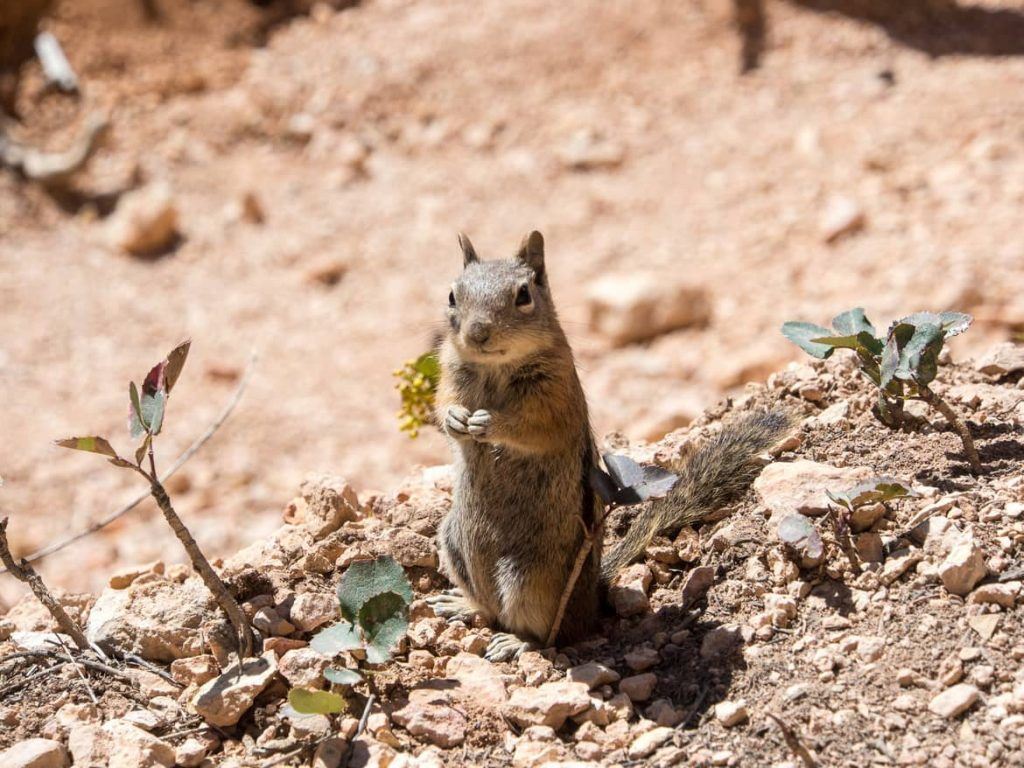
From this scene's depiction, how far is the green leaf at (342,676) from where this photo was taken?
9.64ft

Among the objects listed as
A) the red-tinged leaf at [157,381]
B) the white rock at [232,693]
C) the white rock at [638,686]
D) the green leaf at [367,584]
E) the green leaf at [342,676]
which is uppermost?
the red-tinged leaf at [157,381]

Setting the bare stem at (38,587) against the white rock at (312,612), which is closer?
the bare stem at (38,587)

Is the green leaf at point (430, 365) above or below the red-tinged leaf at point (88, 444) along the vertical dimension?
below

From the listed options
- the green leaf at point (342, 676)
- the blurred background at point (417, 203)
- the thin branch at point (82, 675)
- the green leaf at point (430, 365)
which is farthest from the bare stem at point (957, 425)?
the blurred background at point (417, 203)

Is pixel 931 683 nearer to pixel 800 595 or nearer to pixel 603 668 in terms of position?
pixel 800 595

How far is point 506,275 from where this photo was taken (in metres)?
3.87

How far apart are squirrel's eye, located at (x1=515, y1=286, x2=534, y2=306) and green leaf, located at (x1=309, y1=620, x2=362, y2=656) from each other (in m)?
1.25

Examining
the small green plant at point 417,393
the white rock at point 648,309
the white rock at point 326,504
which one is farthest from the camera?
the white rock at point 648,309

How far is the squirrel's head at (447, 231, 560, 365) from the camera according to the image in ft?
11.9

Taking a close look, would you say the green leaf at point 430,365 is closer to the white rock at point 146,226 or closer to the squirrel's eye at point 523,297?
the squirrel's eye at point 523,297

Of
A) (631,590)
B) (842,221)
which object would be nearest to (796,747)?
(631,590)

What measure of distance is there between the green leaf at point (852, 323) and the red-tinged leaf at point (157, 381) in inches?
79.9

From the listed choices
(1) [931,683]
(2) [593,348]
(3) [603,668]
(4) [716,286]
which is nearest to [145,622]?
(3) [603,668]

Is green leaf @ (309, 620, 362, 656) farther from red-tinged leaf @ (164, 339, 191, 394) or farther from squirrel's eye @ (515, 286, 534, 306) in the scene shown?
squirrel's eye @ (515, 286, 534, 306)
